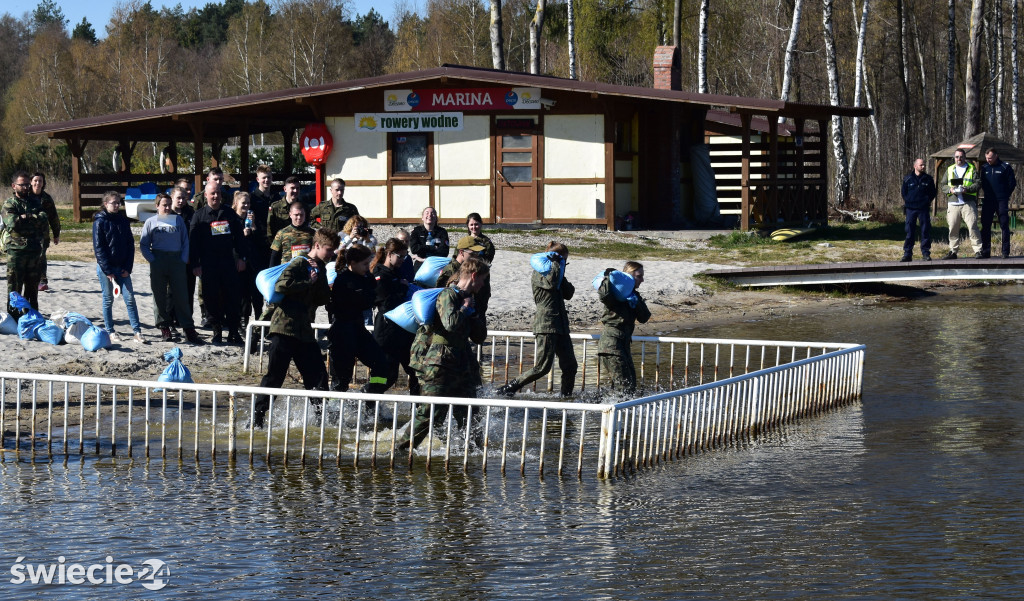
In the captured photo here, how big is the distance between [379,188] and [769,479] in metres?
20.9

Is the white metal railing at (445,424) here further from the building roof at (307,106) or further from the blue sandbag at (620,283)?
the building roof at (307,106)

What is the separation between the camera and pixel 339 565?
6199 mm

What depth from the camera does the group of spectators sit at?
1781cm

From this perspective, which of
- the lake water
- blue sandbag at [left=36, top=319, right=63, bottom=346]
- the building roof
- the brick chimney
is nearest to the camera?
the lake water

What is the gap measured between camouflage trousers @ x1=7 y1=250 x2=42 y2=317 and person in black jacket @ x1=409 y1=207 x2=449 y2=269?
3992mm

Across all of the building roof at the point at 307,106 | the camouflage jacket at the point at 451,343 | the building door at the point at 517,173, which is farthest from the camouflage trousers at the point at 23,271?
the building door at the point at 517,173

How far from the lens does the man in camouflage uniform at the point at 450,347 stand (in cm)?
837

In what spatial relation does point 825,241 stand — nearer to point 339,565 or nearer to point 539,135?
point 539,135

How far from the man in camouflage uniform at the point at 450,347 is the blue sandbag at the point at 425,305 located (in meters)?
0.03

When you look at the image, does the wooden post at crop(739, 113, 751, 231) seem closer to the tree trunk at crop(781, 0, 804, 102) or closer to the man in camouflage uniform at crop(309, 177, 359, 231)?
the tree trunk at crop(781, 0, 804, 102)

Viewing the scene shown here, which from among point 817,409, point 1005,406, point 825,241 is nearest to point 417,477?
point 817,409

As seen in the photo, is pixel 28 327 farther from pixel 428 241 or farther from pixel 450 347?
pixel 450 347

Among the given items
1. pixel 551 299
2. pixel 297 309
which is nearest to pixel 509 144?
pixel 551 299

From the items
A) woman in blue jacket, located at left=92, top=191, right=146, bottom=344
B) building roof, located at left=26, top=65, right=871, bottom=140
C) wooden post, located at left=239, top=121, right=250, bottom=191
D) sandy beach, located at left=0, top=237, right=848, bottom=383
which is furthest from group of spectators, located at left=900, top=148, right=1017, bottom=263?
wooden post, located at left=239, top=121, right=250, bottom=191
